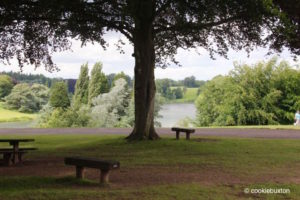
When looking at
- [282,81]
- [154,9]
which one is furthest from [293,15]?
[282,81]

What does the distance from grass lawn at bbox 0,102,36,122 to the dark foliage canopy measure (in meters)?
52.4

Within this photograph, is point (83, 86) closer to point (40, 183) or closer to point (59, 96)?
point (59, 96)

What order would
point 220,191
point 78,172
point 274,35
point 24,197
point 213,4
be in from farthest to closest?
point 274,35, point 213,4, point 78,172, point 220,191, point 24,197

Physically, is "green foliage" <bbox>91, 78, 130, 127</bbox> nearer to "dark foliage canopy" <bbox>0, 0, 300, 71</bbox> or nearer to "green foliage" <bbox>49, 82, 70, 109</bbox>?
"green foliage" <bbox>49, 82, 70, 109</bbox>

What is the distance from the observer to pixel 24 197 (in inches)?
327

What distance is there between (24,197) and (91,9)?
462 inches

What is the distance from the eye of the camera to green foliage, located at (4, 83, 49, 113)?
249 ft

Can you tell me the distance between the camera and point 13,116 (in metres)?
75.2

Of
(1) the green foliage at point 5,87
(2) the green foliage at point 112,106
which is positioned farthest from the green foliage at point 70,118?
(1) the green foliage at point 5,87

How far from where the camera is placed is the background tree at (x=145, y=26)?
1661 centimetres

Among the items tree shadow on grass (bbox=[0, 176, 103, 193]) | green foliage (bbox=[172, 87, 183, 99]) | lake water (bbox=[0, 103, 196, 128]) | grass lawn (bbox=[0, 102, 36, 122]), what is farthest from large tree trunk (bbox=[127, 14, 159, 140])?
green foliage (bbox=[172, 87, 183, 99])

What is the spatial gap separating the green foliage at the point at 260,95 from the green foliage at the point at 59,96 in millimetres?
23951

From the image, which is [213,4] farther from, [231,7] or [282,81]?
[282,81]

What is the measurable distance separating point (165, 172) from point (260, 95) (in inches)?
1699
